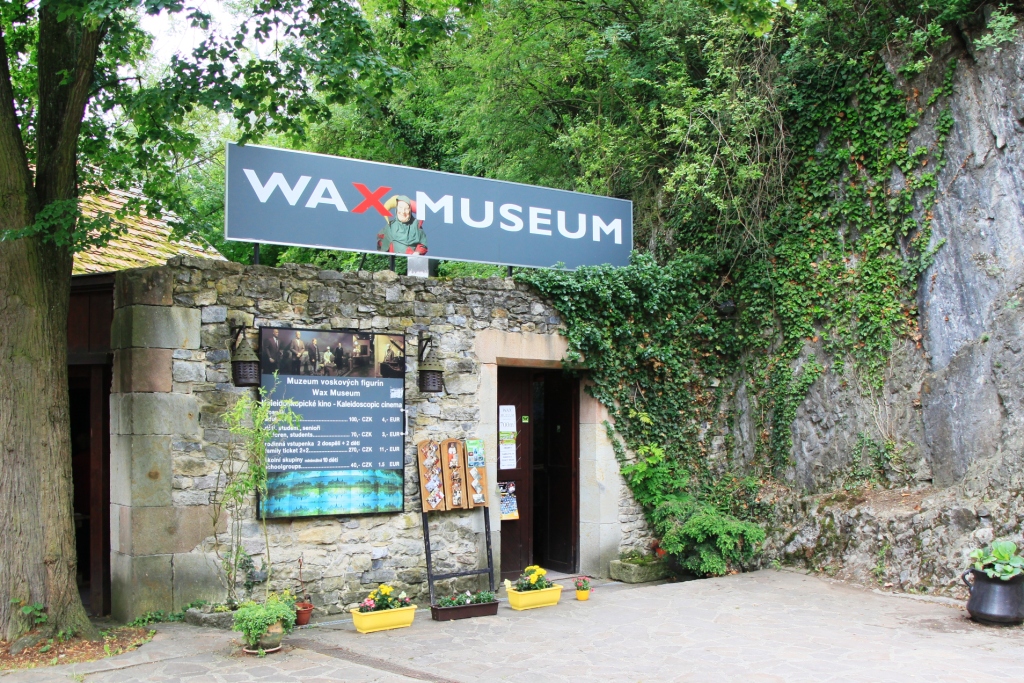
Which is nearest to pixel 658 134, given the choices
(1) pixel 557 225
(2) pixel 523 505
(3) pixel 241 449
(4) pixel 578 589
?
(1) pixel 557 225

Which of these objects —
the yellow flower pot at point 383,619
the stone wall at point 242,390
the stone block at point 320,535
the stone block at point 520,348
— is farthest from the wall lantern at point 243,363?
the stone block at point 520,348

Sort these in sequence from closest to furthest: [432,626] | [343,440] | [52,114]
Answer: [52,114], [432,626], [343,440]

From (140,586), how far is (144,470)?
872mm

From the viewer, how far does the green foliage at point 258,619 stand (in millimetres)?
5750

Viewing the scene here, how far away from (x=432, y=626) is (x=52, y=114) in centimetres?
501

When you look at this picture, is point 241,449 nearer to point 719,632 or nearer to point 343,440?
point 343,440

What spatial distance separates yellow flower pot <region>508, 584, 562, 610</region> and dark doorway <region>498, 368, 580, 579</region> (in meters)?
1.38

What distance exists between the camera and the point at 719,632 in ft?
22.0

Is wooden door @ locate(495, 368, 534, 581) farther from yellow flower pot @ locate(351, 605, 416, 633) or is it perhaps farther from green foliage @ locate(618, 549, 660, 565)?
yellow flower pot @ locate(351, 605, 416, 633)

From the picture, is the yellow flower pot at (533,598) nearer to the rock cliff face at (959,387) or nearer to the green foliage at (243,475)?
the green foliage at (243,475)

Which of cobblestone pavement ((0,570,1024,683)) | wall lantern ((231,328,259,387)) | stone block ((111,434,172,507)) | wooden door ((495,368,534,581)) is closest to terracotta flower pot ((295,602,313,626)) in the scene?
cobblestone pavement ((0,570,1024,683))

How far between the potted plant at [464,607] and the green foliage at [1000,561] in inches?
158

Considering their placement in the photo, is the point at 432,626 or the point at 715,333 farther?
the point at 715,333

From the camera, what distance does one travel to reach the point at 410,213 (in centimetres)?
808
